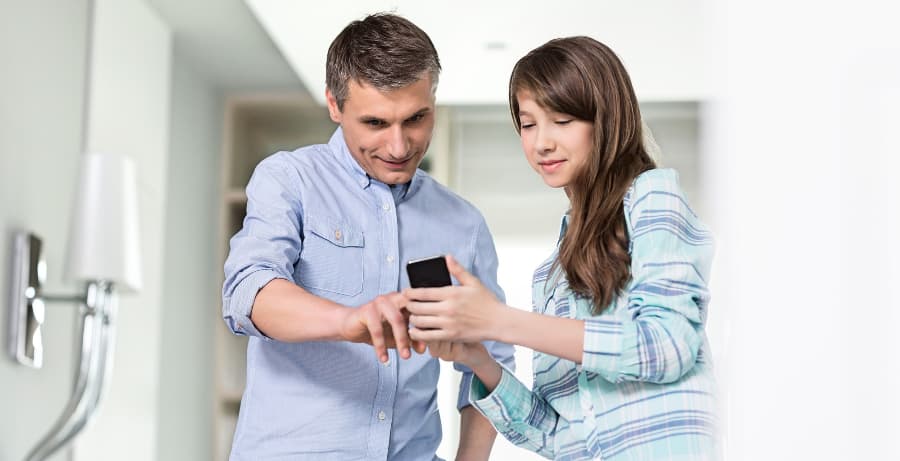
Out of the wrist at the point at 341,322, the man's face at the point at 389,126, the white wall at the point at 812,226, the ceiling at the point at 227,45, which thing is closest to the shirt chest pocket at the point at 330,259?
the man's face at the point at 389,126

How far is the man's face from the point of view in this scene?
1348 mm

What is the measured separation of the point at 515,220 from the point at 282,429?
123 inches

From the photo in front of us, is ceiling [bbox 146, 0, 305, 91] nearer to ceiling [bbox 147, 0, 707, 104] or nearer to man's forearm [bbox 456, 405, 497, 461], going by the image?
ceiling [bbox 147, 0, 707, 104]

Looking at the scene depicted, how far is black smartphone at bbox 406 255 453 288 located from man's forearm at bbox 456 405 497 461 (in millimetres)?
418

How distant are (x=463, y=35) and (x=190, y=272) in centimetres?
145

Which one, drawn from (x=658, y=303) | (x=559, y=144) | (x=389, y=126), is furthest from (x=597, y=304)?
(x=389, y=126)

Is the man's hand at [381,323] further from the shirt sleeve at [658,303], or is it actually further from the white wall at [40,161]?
the white wall at [40,161]

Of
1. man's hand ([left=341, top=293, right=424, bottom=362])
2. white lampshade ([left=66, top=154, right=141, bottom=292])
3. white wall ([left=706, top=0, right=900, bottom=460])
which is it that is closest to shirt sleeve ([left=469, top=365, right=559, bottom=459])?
man's hand ([left=341, top=293, right=424, bottom=362])

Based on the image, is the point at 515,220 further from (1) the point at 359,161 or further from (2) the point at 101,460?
(1) the point at 359,161

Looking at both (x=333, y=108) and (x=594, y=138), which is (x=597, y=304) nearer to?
(x=594, y=138)

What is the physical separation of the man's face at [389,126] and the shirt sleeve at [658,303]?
413mm

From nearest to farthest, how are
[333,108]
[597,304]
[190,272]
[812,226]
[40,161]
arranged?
[812,226], [597,304], [333,108], [40,161], [190,272]

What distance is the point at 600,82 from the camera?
1144mm

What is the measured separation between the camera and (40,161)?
105 inches
